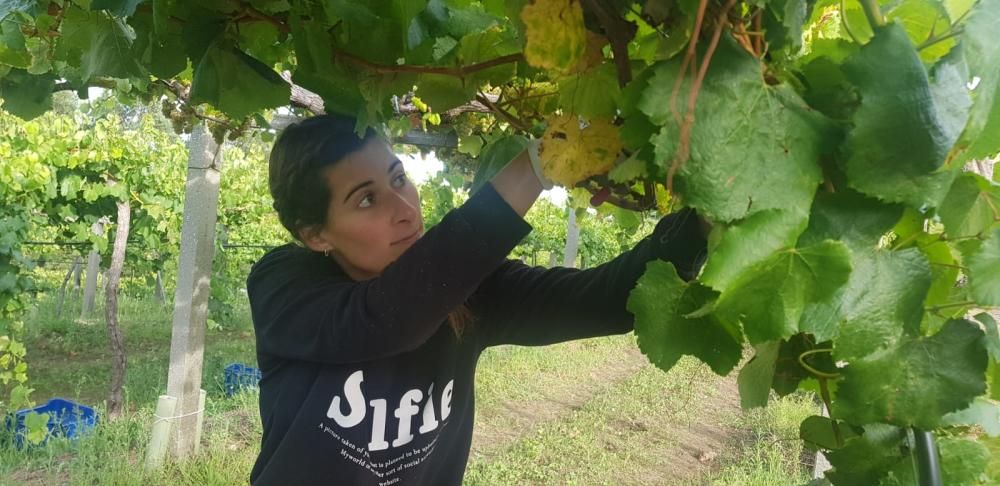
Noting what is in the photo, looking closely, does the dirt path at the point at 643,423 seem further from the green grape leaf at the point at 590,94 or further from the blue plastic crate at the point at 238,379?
the green grape leaf at the point at 590,94

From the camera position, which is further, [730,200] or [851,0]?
[851,0]

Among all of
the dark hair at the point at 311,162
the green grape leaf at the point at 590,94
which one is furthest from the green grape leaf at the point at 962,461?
the dark hair at the point at 311,162

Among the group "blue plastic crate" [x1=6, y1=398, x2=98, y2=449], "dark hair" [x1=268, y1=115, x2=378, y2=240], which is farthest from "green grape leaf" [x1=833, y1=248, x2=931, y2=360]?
"blue plastic crate" [x1=6, y1=398, x2=98, y2=449]

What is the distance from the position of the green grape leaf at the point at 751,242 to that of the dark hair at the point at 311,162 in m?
0.97

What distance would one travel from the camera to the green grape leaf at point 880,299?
465 mm

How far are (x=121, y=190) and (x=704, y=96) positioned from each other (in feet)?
22.1

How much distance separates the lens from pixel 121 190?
6.12 m

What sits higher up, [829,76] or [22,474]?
[829,76]

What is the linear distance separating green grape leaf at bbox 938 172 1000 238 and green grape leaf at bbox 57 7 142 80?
1.03 meters

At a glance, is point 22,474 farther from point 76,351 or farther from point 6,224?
point 76,351

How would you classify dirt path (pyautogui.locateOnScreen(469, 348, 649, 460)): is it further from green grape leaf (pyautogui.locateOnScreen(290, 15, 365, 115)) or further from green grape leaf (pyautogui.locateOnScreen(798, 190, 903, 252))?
green grape leaf (pyautogui.locateOnScreen(798, 190, 903, 252))

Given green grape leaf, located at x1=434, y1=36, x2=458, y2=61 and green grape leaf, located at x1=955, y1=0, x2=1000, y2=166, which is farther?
green grape leaf, located at x1=434, y1=36, x2=458, y2=61

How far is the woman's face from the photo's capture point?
1374 mm

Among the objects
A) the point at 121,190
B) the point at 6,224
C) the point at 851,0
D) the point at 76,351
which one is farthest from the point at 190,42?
the point at 76,351
